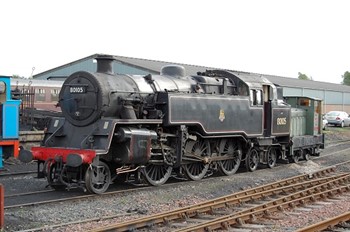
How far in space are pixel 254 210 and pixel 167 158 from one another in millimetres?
3656

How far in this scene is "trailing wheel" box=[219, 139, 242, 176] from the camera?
47.0 ft

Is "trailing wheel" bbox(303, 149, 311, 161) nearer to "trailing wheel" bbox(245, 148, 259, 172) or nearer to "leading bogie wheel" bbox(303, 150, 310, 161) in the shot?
"leading bogie wheel" bbox(303, 150, 310, 161)

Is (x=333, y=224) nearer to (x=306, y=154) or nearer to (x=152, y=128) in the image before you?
(x=152, y=128)

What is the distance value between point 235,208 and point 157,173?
3.29 metres

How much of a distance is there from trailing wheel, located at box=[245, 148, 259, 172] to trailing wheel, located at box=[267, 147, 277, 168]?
31.0 inches

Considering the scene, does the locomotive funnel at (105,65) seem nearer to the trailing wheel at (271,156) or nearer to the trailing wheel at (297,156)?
the trailing wheel at (271,156)

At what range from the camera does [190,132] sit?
42.9 feet

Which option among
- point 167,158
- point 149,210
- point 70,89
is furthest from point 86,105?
point 149,210

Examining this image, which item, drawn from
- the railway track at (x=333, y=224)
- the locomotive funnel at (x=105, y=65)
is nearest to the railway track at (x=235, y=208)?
the railway track at (x=333, y=224)

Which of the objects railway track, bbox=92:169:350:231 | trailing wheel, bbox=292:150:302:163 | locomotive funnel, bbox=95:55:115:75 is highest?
locomotive funnel, bbox=95:55:115:75

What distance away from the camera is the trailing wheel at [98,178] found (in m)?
10.5

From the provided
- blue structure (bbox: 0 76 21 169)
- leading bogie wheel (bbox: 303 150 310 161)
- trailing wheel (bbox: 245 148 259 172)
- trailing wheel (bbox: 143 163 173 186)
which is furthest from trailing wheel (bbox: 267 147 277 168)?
blue structure (bbox: 0 76 21 169)

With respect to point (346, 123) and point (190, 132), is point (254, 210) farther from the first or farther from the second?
point (346, 123)

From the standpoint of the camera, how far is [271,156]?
16.8 metres
